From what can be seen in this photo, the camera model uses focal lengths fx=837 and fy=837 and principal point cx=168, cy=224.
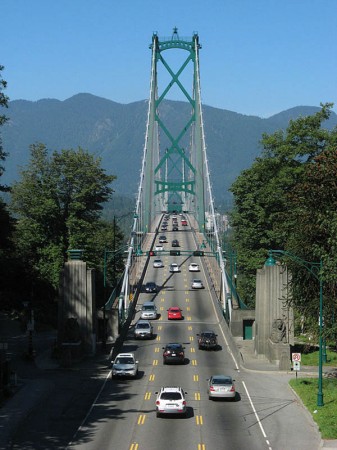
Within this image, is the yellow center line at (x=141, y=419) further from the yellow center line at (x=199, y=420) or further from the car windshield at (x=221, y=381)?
the car windshield at (x=221, y=381)

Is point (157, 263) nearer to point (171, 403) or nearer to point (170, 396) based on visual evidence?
point (170, 396)

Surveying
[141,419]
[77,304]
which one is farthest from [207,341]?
[141,419]

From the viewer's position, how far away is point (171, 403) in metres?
36.5

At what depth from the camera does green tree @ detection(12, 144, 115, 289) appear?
287 feet

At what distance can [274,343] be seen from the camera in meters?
53.5

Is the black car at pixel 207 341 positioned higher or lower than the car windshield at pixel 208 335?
lower

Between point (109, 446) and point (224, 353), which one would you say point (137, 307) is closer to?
point (224, 353)

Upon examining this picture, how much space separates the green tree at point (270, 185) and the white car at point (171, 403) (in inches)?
1543

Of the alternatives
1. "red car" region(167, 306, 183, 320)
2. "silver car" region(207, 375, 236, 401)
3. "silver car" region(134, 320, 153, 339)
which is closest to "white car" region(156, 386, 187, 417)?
"silver car" region(207, 375, 236, 401)

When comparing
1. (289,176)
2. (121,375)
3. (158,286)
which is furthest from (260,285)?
→ (158,286)

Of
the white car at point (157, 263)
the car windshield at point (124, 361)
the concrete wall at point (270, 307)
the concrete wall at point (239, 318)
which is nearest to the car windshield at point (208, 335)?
the concrete wall at point (270, 307)

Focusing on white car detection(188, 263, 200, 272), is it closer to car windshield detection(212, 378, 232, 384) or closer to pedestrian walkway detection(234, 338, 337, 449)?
pedestrian walkway detection(234, 338, 337, 449)

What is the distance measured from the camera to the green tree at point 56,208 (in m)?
87.4

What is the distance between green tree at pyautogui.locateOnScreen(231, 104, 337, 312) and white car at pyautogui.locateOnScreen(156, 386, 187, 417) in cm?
3920
